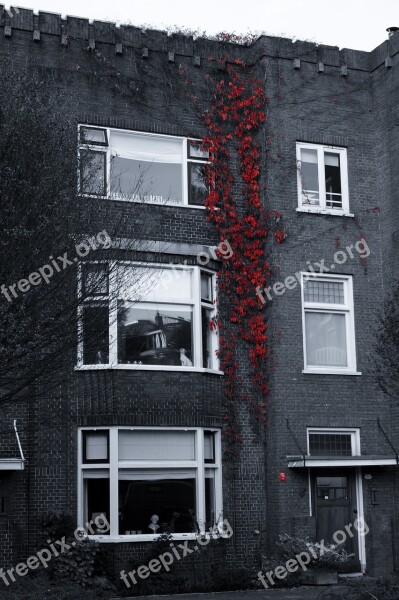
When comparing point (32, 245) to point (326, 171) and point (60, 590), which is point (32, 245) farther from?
point (326, 171)

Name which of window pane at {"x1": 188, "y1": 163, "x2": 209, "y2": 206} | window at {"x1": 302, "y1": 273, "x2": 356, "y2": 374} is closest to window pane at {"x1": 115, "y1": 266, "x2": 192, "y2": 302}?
window pane at {"x1": 188, "y1": 163, "x2": 209, "y2": 206}

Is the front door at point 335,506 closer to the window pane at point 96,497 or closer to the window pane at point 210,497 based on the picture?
the window pane at point 210,497

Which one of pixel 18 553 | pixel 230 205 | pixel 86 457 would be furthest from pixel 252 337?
pixel 18 553

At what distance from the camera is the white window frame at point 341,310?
20.3m

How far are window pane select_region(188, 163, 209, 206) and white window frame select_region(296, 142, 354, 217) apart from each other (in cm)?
205

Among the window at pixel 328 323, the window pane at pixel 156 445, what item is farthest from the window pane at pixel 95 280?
the window at pixel 328 323

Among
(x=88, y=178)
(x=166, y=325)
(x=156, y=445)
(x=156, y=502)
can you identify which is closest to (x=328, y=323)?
(x=166, y=325)

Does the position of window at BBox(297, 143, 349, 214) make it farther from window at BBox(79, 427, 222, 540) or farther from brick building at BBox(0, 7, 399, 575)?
window at BBox(79, 427, 222, 540)

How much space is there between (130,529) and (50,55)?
9.59m

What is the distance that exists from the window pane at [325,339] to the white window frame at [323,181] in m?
2.25

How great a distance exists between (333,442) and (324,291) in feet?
10.6

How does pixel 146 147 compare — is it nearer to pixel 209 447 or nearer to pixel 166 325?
pixel 166 325

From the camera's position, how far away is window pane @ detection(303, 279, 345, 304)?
20656mm

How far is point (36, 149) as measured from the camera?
44.3 ft
